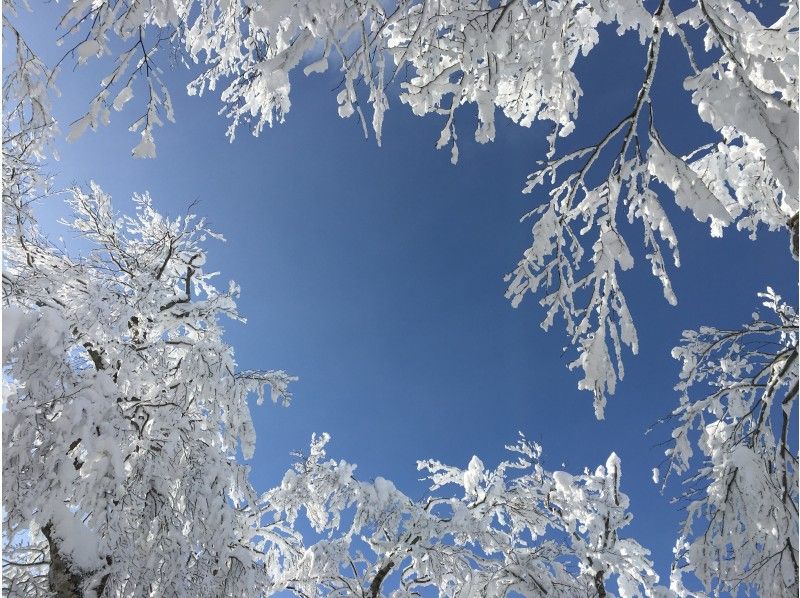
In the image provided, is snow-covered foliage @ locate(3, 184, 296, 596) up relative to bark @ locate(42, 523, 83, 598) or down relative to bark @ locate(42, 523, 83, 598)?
up

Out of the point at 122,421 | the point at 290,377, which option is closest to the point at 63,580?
the point at 122,421

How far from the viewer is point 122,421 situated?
13.4 ft

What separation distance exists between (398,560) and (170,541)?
12.4 feet

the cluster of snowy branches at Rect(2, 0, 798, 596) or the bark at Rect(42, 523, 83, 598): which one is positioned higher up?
the cluster of snowy branches at Rect(2, 0, 798, 596)

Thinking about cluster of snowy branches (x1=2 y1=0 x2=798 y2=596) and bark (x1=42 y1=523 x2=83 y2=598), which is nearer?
cluster of snowy branches (x1=2 y1=0 x2=798 y2=596)

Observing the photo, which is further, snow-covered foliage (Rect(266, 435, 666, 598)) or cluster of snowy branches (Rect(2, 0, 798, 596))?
snow-covered foliage (Rect(266, 435, 666, 598))

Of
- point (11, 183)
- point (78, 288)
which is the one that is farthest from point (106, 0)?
point (78, 288)

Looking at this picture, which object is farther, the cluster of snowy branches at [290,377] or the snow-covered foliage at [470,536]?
the snow-covered foliage at [470,536]

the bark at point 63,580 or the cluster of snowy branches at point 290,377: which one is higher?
the cluster of snowy branches at point 290,377

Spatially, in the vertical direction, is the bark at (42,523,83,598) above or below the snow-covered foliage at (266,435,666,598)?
below

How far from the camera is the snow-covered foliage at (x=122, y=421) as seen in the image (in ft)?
11.4

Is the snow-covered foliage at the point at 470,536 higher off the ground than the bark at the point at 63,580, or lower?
higher

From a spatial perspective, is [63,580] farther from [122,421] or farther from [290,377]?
[290,377]

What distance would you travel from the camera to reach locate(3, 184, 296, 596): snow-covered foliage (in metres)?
3.48
